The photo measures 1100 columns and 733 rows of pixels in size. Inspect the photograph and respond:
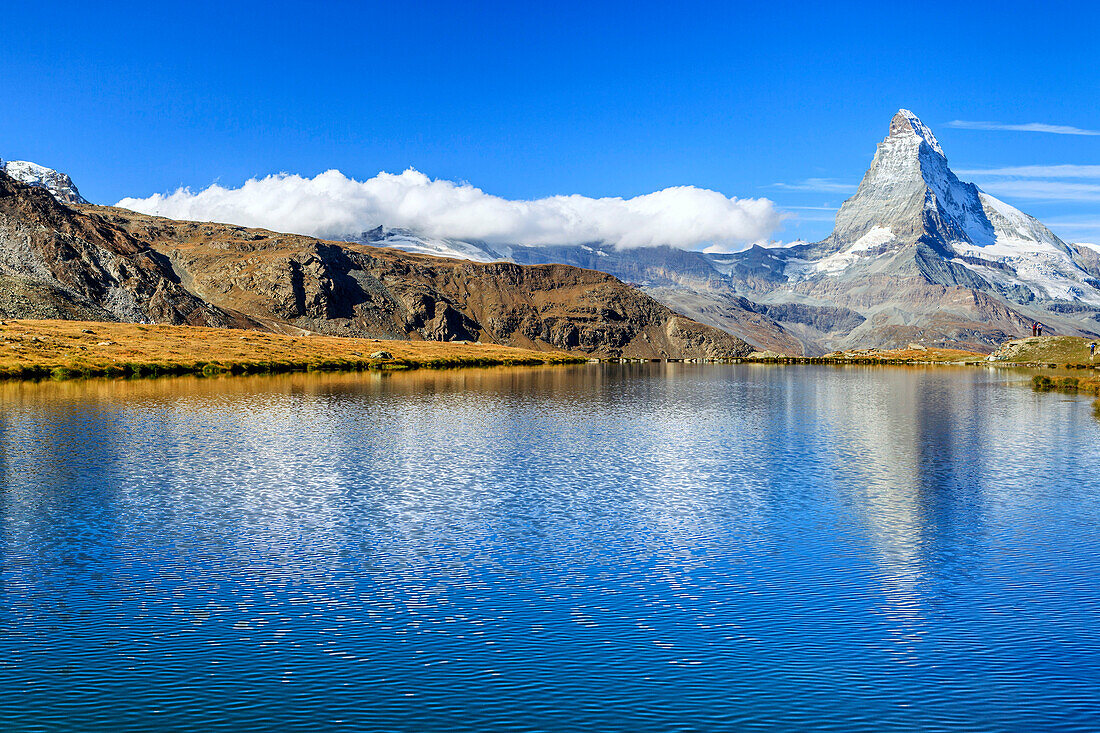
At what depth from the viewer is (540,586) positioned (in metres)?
25.9

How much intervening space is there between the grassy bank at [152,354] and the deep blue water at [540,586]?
231ft

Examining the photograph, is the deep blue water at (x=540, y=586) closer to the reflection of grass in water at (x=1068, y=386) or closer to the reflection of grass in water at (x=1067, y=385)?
the reflection of grass in water at (x=1068, y=386)

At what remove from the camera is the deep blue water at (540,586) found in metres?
18.1

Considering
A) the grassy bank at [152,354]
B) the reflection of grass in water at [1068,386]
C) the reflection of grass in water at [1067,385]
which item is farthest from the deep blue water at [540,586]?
the reflection of grass in water at [1067,385]

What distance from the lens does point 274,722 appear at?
17016 mm

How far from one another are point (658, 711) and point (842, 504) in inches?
930

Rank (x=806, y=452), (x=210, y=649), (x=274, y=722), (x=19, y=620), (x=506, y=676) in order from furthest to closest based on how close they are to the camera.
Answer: (x=806, y=452) → (x=19, y=620) → (x=210, y=649) → (x=506, y=676) → (x=274, y=722)

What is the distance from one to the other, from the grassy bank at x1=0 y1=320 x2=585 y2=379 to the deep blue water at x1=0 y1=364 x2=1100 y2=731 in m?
70.5

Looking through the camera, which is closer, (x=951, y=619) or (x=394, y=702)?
(x=394, y=702)

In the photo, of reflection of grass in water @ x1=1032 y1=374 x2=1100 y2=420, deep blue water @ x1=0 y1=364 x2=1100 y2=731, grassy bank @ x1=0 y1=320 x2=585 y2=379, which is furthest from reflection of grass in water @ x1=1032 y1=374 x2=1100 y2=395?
grassy bank @ x1=0 y1=320 x2=585 y2=379

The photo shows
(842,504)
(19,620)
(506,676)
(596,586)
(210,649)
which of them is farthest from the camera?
(842,504)

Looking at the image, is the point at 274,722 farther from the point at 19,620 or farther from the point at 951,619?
the point at 951,619

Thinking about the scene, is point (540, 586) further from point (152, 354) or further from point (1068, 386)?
point (152, 354)

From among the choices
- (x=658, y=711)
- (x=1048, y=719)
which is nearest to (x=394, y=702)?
(x=658, y=711)
